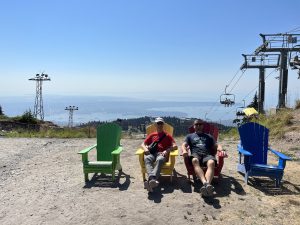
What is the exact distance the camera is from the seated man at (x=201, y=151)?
647 cm

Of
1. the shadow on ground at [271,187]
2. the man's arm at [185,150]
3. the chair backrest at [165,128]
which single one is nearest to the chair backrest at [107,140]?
the chair backrest at [165,128]

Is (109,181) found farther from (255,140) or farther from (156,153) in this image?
(255,140)

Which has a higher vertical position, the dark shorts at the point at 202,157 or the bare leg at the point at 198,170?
the dark shorts at the point at 202,157

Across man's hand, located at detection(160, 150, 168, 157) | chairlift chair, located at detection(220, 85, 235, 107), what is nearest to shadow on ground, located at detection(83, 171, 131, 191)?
man's hand, located at detection(160, 150, 168, 157)

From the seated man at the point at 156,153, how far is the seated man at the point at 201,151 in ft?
1.23

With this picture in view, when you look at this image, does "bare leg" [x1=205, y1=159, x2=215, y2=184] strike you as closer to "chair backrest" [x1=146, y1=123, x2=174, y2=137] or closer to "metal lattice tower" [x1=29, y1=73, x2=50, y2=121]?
"chair backrest" [x1=146, y1=123, x2=174, y2=137]

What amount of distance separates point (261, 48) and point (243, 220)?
49.4 feet

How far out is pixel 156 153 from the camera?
739 centimetres

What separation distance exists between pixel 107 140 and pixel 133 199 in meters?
2.30

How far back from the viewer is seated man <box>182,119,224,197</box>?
6469 millimetres

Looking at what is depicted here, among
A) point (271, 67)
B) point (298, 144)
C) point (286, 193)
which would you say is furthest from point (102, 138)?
point (271, 67)

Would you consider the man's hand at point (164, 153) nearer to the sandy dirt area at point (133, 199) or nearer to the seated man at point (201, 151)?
the seated man at point (201, 151)

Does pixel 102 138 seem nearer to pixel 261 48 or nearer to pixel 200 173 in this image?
pixel 200 173

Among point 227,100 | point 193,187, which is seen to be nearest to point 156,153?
point 193,187
